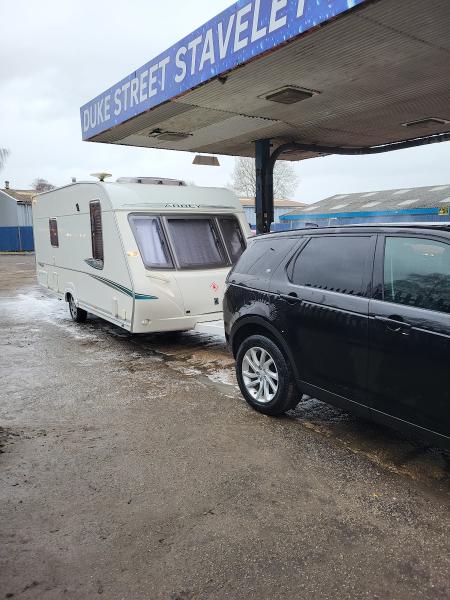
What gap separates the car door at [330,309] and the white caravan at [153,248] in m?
2.98

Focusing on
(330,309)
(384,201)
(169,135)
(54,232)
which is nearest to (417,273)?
(330,309)

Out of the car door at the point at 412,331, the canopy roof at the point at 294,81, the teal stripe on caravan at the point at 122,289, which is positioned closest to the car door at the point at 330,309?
the car door at the point at 412,331

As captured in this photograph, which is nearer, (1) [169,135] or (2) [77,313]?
(2) [77,313]

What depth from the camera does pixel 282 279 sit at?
445cm

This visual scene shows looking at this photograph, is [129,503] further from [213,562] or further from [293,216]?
[293,216]

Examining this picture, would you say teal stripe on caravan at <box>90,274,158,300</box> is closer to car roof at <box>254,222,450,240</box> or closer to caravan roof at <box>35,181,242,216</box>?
caravan roof at <box>35,181,242,216</box>

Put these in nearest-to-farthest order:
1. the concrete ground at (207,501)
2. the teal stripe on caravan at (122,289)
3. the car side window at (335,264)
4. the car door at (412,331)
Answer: the concrete ground at (207,501), the car door at (412,331), the car side window at (335,264), the teal stripe on caravan at (122,289)

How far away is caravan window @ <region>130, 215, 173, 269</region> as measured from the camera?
7250mm

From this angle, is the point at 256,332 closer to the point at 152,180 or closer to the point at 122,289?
the point at 122,289

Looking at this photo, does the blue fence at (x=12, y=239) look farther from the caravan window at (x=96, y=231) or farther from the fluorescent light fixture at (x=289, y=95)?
the fluorescent light fixture at (x=289, y=95)

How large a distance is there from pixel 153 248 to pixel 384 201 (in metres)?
8.58

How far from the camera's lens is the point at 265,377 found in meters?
4.66

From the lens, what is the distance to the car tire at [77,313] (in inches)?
384

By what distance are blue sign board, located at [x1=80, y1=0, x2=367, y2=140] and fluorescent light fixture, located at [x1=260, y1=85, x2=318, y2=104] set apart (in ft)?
4.31
